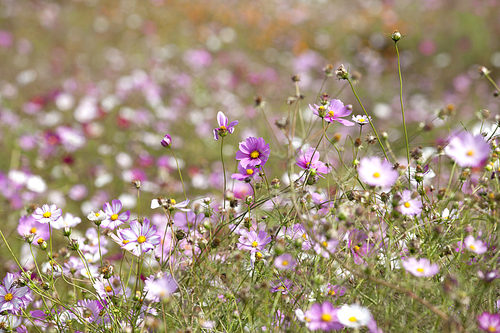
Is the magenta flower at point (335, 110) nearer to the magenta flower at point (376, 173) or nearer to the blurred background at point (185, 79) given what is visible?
the magenta flower at point (376, 173)

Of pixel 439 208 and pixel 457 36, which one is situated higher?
pixel 457 36

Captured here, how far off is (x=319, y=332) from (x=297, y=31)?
16.8 feet

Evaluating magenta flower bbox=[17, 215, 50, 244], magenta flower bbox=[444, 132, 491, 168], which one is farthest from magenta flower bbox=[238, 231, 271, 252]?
magenta flower bbox=[17, 215, 50, 244]

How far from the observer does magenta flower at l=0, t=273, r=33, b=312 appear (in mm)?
901

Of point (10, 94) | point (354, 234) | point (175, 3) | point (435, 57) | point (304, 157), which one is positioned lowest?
point (354, 234)

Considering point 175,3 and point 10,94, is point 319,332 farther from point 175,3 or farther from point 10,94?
point 175,3

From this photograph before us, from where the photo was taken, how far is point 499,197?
728 mm

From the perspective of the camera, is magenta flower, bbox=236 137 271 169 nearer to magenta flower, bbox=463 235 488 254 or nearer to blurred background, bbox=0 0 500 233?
magenta flower, bbox=463 235 488 254

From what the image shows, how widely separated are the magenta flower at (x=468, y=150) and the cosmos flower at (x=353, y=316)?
34 cm

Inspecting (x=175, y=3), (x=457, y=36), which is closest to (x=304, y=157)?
(x=457, y=36)

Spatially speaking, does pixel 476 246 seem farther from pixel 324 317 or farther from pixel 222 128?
pixel 222 128

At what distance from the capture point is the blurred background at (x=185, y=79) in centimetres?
242

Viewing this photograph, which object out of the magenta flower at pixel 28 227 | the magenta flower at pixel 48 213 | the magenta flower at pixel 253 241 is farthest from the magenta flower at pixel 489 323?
the magenta flower at pixel 28 227

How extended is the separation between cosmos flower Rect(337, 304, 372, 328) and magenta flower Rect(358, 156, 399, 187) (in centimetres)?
24
